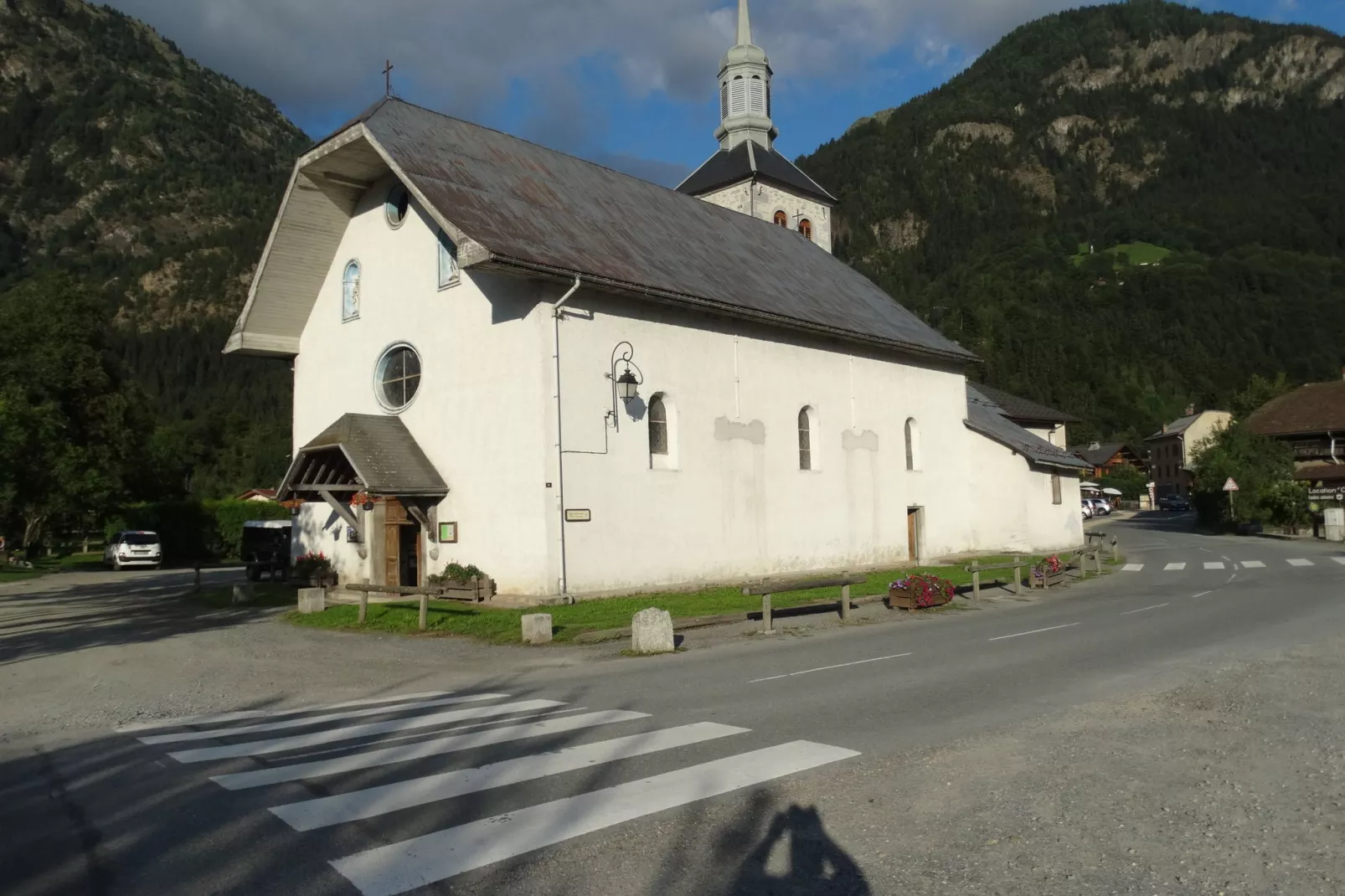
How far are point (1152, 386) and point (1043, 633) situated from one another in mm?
131006

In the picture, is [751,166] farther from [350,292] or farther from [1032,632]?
[1032,632]

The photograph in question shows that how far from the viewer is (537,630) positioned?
50.4 ft

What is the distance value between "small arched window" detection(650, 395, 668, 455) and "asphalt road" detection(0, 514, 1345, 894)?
28.6 ft

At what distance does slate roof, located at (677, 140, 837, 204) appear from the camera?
135ft

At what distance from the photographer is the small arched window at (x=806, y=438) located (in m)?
26.6

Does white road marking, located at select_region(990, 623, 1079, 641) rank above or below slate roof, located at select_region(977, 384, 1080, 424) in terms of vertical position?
below

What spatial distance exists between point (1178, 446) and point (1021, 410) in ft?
204

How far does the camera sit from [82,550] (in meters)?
57.2

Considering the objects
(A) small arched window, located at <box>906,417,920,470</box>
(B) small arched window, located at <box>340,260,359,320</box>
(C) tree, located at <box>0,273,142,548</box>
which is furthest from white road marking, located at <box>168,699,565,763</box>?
(C) tree, located at <box>0,273,142,548</box>

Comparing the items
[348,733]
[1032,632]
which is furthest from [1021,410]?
[348,733]

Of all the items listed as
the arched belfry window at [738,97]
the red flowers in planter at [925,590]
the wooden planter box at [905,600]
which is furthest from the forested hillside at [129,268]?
the red flowers in planter at [925,590]

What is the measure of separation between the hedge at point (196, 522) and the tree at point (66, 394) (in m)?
1.60

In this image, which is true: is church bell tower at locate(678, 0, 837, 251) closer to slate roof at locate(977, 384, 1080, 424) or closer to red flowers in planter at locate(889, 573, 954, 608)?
slate roof at locate(977, 384, 1080, 424)

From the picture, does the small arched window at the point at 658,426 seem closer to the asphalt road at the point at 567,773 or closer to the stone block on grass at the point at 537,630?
the stone block on grass at the point at 537,630
